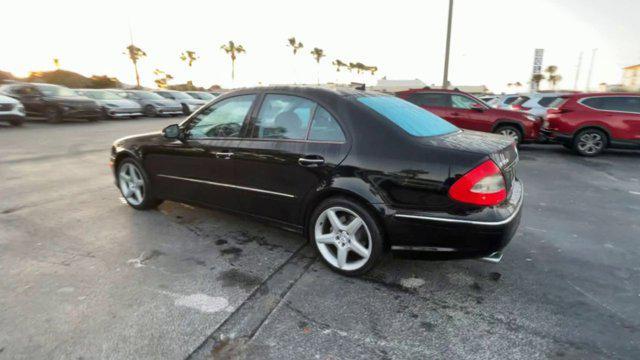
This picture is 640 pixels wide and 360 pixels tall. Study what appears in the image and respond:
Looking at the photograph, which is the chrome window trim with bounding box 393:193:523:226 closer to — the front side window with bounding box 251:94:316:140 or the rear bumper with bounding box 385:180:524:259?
the rear bumper with bounding box 385:180:524:259

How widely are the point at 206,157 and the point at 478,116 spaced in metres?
8.15

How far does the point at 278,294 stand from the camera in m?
2.97

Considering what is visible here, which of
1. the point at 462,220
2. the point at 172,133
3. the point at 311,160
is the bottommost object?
the point at 462,220

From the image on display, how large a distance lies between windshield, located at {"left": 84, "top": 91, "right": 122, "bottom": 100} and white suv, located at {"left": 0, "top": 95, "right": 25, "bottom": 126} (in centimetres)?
467

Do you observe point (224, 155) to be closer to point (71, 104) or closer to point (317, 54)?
point (71, 104)

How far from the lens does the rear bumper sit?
274 cm

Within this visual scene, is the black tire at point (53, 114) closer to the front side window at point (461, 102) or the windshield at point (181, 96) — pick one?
the windshield at point (181, 96)

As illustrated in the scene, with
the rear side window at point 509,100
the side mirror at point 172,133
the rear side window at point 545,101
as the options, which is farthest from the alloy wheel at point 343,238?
the rear side window at point 509,100

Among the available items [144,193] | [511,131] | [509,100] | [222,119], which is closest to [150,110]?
[509,100]

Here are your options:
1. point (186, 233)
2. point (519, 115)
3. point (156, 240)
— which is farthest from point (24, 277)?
point (519, 115)

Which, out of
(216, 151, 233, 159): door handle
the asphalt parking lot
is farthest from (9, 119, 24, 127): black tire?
(216, 151, 233, 159): door handle

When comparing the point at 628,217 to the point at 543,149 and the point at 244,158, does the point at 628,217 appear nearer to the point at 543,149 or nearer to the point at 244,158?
the point at 244,158

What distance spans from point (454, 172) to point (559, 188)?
4608 millimetres

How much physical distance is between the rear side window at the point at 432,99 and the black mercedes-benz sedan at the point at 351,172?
274 inches
